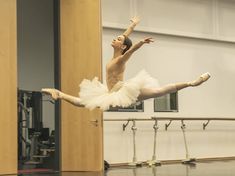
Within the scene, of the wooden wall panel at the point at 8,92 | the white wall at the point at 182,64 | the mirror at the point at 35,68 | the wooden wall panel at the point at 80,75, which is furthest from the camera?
the mirror at the point at 35,68

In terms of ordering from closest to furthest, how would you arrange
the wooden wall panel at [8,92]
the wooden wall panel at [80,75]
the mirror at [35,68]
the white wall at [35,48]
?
the wooden wall panel at [8,92], the wooden wall panel at [80,75], the mirror at [35,68], the white wall at [35,48]

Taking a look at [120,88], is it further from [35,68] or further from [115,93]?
[35,68]

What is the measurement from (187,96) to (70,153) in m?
2.82

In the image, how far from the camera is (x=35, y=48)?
29.8 ft

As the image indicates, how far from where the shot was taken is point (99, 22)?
6.57 m

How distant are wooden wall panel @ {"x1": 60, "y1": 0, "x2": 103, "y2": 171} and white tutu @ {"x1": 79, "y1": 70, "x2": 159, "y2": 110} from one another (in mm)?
1849

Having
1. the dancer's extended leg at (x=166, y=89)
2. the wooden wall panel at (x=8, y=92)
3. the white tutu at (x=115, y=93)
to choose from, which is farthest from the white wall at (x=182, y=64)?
the dancer's extended leg at (x=166, y=89)

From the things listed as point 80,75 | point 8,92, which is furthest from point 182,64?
point 8,92

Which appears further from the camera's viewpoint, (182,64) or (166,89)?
(182,64)

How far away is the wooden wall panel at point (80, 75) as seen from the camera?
253 inches

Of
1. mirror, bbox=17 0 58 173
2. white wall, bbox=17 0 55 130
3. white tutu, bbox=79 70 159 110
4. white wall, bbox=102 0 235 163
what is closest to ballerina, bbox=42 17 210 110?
white tutu, bbox=79 70 159 110

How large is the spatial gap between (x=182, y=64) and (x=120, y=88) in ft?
13.9

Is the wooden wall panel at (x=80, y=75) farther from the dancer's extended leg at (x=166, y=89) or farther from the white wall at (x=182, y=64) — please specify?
the dancer's extended leg at (x=166, y=89)

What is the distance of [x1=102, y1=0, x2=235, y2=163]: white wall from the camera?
7715 mm
